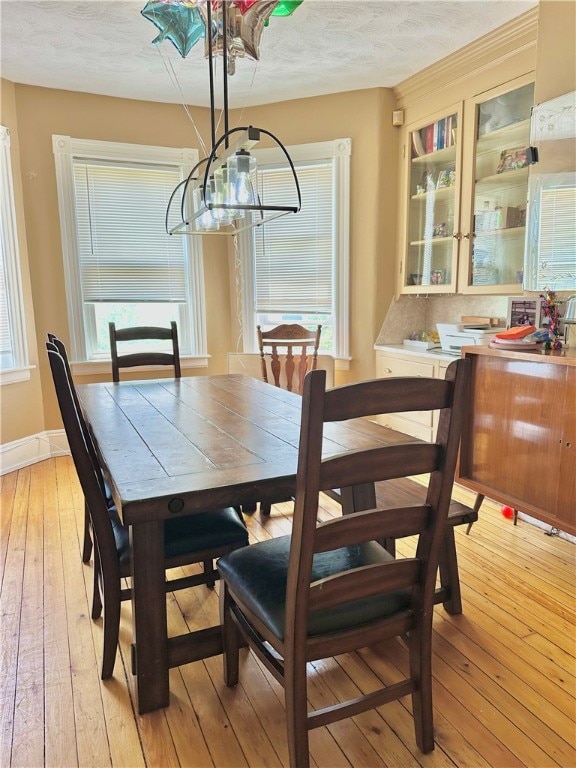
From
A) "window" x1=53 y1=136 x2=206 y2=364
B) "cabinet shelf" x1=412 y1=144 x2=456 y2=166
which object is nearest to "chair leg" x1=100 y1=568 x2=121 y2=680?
"window" x1=53 y1=136 x2=206 y2=364

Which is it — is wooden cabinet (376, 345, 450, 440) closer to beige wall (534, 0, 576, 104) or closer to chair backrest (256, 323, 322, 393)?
chair backrest (256, 323, 322, 393)

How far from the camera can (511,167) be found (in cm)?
314

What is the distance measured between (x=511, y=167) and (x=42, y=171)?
129 inches

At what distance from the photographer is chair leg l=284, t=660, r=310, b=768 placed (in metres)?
1.22

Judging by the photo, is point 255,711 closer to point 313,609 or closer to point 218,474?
point 313,609

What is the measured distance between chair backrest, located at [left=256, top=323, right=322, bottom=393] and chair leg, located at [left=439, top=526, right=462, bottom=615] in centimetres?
162

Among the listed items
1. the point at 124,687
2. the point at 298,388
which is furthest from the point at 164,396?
the point at 124,687

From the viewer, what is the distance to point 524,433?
2521mm

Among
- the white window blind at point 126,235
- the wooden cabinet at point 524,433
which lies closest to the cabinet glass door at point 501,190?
the wooden cabinet at point 524,433

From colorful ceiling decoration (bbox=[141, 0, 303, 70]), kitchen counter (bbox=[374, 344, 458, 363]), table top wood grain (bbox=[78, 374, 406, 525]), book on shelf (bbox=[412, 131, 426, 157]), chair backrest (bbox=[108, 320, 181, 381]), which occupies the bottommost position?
table top wood grain (bbox=[78, 374, 406, 525])

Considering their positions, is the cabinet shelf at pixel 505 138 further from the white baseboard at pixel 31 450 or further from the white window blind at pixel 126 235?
the white baseboard at pixel 31 450

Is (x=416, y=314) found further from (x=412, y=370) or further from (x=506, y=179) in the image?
(x=506, y=179)

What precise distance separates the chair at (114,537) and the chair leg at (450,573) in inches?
30.7

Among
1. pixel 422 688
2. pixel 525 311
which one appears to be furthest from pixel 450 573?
pixel 525 311
